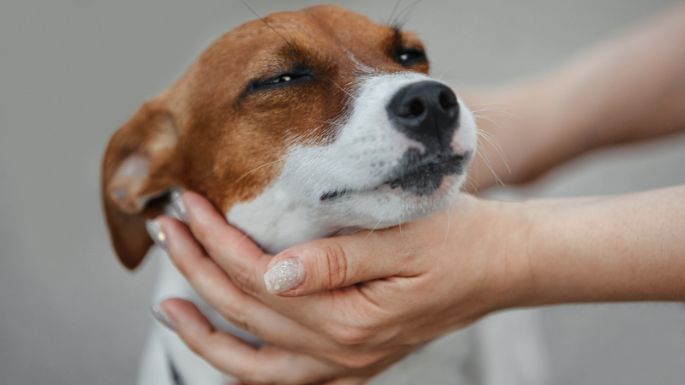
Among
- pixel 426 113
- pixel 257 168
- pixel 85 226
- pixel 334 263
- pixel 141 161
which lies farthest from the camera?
pixel 85 226

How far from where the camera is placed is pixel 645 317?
3234mm

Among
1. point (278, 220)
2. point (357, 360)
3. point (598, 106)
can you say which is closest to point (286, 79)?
point (278, 220)

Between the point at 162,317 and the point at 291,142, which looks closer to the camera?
the point at 291,142

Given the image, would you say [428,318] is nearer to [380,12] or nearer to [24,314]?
[380,12]

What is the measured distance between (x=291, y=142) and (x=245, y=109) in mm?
150

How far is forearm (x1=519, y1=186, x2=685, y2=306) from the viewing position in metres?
1.66

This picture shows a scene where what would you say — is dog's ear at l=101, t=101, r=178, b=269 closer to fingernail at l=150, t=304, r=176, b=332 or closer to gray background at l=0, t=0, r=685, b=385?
fingernail at l=150, t=304, r=176, b=332

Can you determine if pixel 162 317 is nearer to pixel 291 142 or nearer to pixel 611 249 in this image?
pixel 291 142

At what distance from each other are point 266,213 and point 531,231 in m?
0.60

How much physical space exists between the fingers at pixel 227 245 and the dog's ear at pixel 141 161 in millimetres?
171

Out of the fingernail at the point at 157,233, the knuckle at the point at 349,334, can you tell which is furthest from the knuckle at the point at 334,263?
the fingernail at the point at 157,233

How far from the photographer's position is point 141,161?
194 centimetres

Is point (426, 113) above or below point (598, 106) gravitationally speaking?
above

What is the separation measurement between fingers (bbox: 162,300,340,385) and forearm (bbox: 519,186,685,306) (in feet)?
1.75
